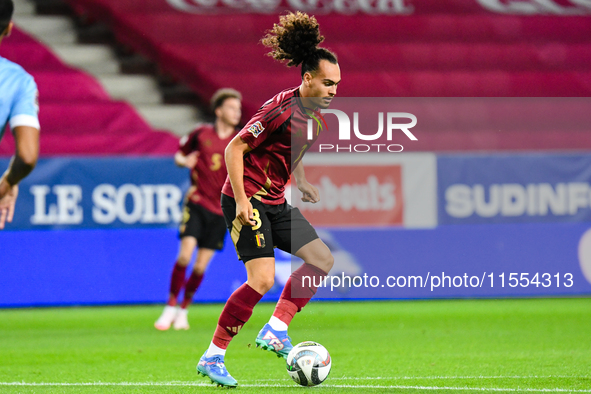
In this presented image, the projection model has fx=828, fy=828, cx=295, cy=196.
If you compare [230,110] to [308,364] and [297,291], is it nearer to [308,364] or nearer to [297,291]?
[297,291]

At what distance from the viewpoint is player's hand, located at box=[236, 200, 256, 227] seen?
378cm

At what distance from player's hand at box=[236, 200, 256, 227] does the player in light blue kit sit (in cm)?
107

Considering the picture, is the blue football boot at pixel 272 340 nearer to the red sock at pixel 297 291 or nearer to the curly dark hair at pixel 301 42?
the red sock at pixel 297 291

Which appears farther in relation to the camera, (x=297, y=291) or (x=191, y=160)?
(x=191, y=160)

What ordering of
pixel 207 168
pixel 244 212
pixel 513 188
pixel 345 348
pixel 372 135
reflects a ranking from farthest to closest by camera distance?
pixel 513 188, pixel 372 135, pixel 207 168, pixel 345 348, pixel 244 212

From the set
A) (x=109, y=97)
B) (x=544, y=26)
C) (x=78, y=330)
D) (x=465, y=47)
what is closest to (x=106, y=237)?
(x=78, y=330)

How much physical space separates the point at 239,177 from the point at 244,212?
163 millimetres

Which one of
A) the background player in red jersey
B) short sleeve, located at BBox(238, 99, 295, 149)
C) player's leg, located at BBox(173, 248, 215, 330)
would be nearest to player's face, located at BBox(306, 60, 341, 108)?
short sleeve, located at BBox(238, 99, 295, 149)

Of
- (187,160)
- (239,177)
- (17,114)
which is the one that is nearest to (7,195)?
(17,114)

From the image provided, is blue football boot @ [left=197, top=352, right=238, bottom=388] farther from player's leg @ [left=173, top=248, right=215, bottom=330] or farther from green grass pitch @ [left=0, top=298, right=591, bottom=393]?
player's leg @ [left=173, top=248, right=215, bottom=330]

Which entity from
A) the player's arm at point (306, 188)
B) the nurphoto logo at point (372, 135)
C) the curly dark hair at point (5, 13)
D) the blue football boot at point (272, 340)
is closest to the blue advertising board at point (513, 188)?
the nurphoto logo at point (372, 135)

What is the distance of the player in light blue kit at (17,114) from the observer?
2965mm

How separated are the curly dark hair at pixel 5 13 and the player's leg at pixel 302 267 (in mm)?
1611

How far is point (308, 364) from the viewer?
151 inches
